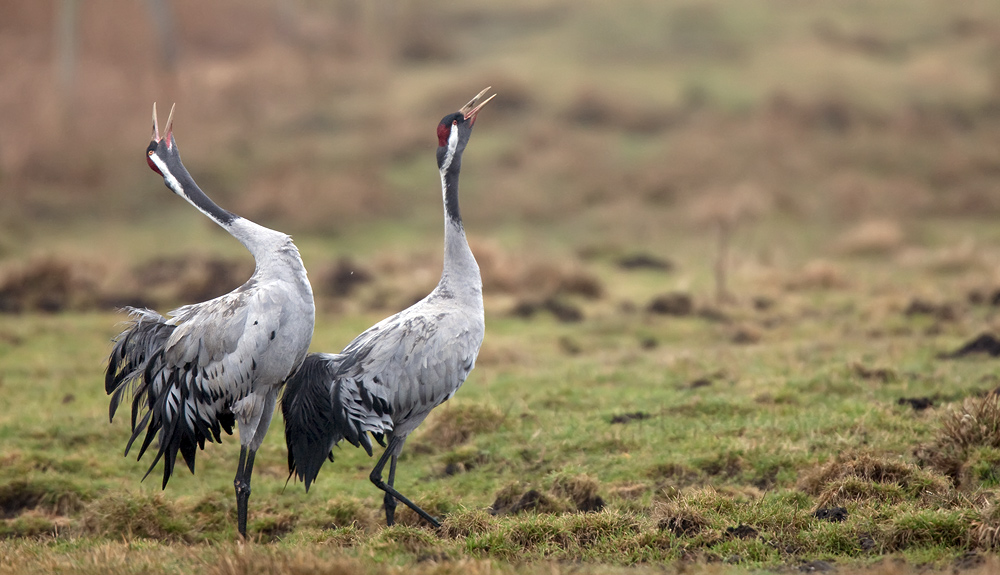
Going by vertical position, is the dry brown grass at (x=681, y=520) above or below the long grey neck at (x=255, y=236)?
below

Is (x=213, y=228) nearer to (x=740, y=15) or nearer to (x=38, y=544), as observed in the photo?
(x=38, y=544)

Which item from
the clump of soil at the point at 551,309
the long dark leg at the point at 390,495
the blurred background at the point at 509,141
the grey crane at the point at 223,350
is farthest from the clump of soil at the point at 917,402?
the blurred background at the point at 509,141

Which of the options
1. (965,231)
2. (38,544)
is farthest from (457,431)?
(965,231)

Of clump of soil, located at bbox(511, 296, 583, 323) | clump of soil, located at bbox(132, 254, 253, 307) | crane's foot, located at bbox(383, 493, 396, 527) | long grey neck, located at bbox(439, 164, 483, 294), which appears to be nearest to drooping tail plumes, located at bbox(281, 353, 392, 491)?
crane's foot, located at bbox(383, 493, 396, 527)

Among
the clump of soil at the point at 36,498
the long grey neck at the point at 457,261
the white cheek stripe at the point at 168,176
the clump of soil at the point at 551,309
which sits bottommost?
the clump of soil at the point at 36,498

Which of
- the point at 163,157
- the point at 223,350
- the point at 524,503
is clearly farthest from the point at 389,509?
the point at 163,157

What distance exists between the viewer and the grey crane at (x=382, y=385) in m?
6.57

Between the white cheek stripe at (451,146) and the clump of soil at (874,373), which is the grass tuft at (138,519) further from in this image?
the clump of soil at (874,373)

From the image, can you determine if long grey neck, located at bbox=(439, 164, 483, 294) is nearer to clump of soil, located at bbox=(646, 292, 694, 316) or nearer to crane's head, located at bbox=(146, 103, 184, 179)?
crane's head, located at bbox=(146, 103, 184, 179)

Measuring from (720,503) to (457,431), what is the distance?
2825mm

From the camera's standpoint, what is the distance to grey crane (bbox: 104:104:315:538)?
6.26 metres

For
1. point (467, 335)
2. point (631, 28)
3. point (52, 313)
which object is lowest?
point (52, 313)

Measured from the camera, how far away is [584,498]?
7.01m

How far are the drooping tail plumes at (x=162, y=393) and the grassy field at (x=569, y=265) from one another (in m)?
0.67
